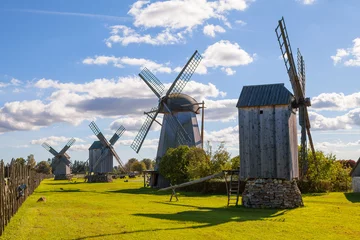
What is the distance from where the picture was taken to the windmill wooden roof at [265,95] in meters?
25.2

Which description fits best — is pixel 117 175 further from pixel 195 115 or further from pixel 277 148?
pixel 277 148

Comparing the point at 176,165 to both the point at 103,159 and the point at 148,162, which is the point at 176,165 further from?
the point at 148,162

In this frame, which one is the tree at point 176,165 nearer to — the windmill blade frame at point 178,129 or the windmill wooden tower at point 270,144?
the windmill blade frame at point 178,129

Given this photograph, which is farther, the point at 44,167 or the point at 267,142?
→ the point at 44,167

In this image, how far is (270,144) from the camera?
2506 cm

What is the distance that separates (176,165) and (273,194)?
2340 centimetres

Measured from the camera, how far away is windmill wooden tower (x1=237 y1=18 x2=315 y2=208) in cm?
2444

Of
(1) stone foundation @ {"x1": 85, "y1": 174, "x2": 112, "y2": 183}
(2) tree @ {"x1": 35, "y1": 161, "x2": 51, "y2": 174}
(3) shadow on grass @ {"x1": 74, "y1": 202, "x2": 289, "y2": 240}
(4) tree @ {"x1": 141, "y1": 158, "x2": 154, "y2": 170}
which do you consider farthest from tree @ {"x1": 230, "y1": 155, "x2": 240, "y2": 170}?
(4) tree @ {"x1": 141, "y1": 158, "x2": 154, "y2": 170}

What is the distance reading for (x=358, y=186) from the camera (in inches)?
1400

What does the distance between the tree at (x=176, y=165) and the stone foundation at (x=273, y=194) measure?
851 inches

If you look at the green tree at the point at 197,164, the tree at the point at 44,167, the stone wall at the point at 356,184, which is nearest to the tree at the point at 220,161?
the green tree at the point at 197,164

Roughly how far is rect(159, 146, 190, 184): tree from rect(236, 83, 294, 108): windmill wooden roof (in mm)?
20864

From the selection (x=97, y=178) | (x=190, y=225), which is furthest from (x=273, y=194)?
(x=97, y=178)

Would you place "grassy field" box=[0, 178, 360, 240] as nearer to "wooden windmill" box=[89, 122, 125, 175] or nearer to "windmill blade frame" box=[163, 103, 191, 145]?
"windmill blade frame" box=[163, 103, 191, 145]
